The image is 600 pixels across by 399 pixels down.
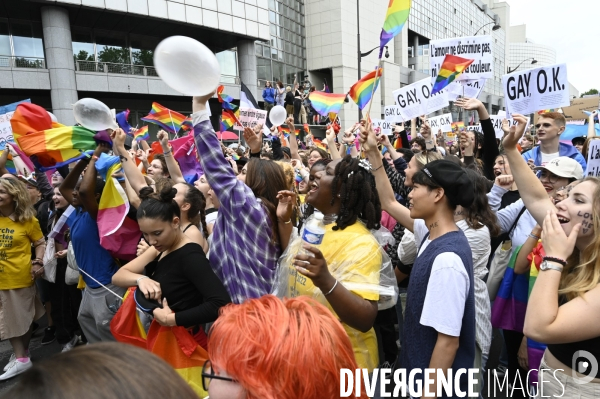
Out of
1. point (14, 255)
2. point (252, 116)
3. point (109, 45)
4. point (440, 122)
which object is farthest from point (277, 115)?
point (109, 45)

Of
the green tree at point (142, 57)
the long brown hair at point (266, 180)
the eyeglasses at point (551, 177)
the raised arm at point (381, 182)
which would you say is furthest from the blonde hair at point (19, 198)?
the green tree at point (142, 57)

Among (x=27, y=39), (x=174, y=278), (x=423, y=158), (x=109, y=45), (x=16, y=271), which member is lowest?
(x=16, y=271)

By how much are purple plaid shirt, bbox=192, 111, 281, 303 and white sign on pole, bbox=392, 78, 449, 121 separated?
5.22 metres

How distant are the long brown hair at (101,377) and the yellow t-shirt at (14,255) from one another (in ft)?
13.6

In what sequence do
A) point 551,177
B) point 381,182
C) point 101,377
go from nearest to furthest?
point 101,377 → point 381,182 → point 551,177

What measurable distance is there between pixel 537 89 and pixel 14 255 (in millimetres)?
6135

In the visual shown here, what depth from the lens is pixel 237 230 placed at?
230 cm

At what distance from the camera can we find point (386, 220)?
4.02 meters

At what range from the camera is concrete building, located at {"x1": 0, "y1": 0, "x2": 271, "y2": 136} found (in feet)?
61.3

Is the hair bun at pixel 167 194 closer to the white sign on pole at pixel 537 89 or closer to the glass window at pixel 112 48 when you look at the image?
the white sign on pole at pixel 537 89

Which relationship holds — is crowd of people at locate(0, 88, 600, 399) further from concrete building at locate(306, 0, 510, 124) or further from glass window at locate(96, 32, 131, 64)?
concrete building at locate(306, 0, 510, 124)

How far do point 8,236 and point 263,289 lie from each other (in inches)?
126

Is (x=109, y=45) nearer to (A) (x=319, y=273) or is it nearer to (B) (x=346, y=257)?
(B) (x=346, y=257)

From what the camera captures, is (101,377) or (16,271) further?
(16,271)
